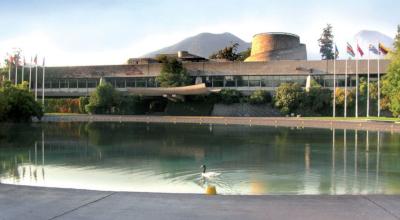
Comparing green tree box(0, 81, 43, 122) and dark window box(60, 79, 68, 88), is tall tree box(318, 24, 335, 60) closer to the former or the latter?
dark window box(60, 79, 68, 88)

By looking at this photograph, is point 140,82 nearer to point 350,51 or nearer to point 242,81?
point 242,81

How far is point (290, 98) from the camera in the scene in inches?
2430

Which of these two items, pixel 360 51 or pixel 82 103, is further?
pixel 82 103

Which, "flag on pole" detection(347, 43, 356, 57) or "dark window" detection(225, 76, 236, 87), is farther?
"dark window" detection(225, 76, 236, 87)

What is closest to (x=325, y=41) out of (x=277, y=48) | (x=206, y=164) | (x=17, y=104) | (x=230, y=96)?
(x=277, y=48)

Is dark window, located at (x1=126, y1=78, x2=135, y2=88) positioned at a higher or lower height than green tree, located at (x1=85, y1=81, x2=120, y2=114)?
higher

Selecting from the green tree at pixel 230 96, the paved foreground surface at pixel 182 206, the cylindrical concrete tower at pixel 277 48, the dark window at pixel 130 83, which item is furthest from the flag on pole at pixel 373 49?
the paved foreground surface at pixel 182 206

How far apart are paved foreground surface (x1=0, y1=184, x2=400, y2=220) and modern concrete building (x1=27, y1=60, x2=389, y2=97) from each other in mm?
60362

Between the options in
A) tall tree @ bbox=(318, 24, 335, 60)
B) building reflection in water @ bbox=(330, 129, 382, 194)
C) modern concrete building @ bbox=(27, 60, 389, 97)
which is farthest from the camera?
tall tree @ bbox=(318, 24, 335, 60)

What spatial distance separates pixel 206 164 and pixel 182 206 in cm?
1081

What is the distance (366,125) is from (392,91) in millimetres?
9581

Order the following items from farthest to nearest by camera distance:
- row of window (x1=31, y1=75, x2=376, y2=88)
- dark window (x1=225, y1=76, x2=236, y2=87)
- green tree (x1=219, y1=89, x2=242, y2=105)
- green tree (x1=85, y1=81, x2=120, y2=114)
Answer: dark window (x1=225, y1=76, x2=236, y2=87)
green tree (x1=219, y1=89, x2=242, y2=105)
row of window (x1=31, y1=75, x2=376, y2=88)
green tree (x1=85, y1=81, x2=120, y2=114)

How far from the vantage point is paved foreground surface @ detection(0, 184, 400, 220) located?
20.6ft

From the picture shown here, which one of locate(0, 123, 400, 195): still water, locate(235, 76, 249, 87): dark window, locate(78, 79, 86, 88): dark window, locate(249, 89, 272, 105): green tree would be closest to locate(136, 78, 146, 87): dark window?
locate(78, 79, 86, 88): dark window
